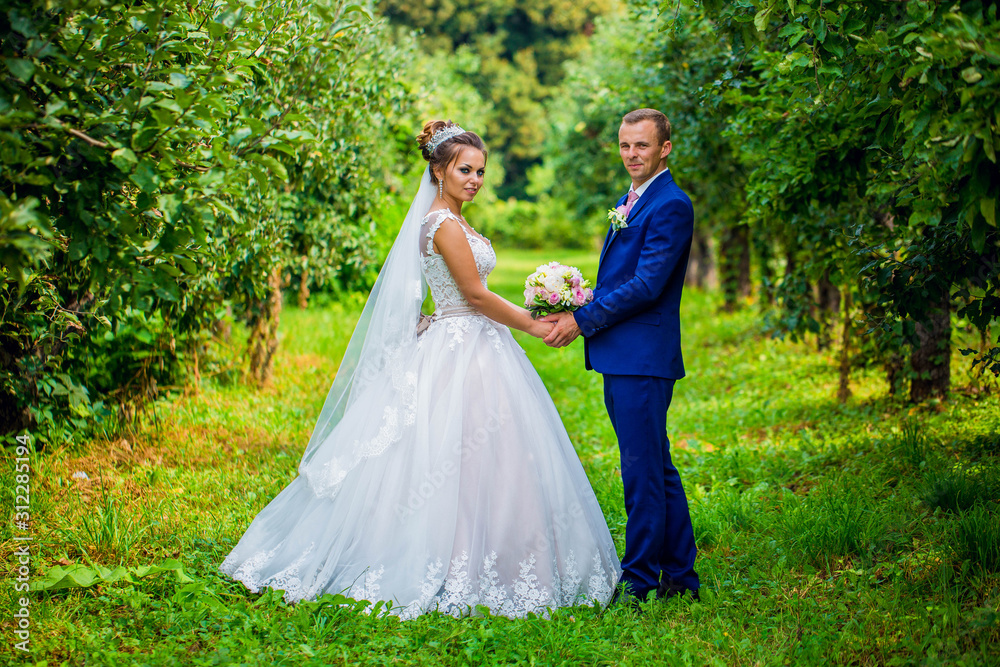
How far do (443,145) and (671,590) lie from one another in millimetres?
2538

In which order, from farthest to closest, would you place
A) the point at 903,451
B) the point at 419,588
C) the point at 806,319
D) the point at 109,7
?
the point at 806,319, the point at 903,451, the point at 419,588, the point at 109,7

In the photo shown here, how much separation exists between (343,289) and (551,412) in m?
9.84

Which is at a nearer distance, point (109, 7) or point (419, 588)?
point (109, 7)

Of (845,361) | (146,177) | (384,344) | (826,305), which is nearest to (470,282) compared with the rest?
(384,344)

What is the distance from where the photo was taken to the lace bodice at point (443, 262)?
154 inches

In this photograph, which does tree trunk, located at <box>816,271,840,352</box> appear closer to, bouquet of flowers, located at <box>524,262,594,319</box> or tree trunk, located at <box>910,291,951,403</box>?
tree trunk, located at <box>910,291,951,403</box>

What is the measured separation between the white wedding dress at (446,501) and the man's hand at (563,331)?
1.01 feet

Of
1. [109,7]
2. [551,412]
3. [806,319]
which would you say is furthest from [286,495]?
[806,319]

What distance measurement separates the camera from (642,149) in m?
3.51

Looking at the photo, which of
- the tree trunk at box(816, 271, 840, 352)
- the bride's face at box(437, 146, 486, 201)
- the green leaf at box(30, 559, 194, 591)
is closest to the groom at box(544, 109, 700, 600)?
the bride's face at box(437, 146, 486, 201)

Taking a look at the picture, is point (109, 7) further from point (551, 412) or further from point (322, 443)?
point (551, 412)

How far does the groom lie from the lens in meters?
3.45

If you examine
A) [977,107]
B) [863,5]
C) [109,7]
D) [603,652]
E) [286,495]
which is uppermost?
[863,5]

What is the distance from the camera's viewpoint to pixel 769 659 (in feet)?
9.88
